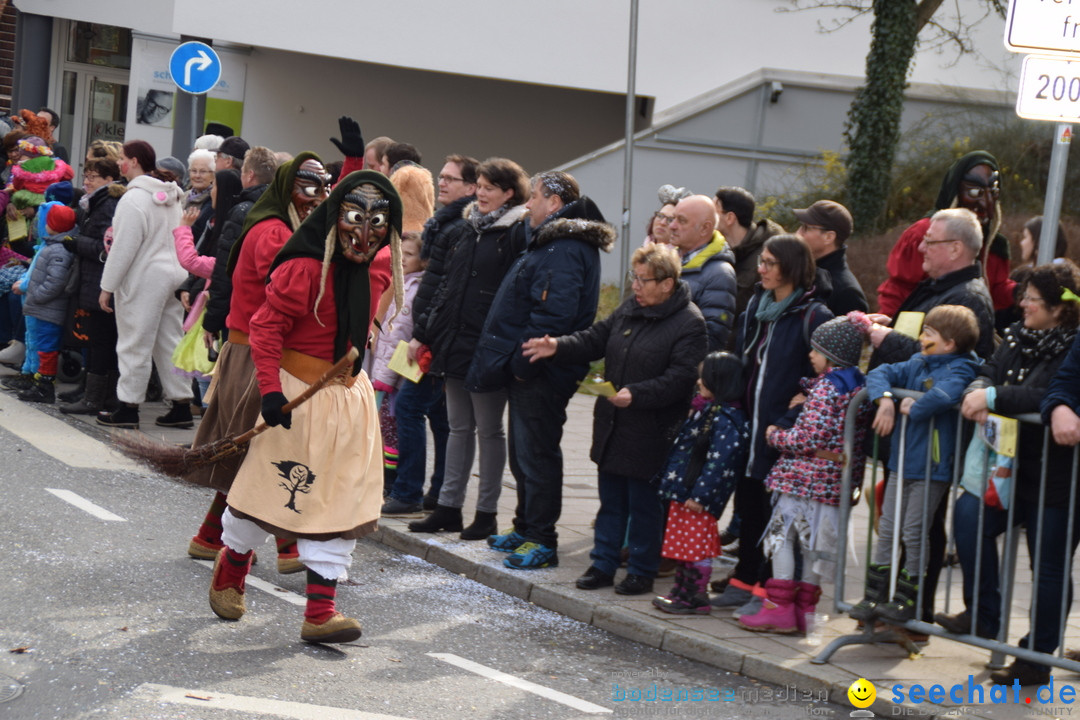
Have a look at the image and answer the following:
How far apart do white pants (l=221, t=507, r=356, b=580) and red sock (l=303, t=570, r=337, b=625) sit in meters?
0.03

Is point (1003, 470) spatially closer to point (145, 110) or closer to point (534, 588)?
point (534, 588)

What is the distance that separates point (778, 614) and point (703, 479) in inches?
28.8

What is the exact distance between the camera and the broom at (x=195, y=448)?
18.4ft

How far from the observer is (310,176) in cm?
641

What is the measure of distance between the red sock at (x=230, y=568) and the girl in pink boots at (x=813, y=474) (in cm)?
236

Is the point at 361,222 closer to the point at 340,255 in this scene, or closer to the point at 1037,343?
the point at 340,255

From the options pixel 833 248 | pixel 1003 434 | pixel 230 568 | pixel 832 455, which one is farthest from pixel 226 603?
pixel 833 248

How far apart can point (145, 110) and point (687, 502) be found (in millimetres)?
18145

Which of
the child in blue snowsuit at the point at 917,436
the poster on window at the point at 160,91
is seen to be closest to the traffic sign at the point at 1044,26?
the child in blue snowsuit at the point at 917,436

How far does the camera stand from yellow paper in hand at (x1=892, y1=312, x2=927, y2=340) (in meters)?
6.20

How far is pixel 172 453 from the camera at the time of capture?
599 centimetres

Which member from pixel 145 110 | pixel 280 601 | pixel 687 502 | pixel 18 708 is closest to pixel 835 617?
pixel 687 502

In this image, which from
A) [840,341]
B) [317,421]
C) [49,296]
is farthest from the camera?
[49,296]

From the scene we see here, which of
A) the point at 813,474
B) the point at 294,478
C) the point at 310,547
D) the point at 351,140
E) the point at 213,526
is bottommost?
the point at 213,526
